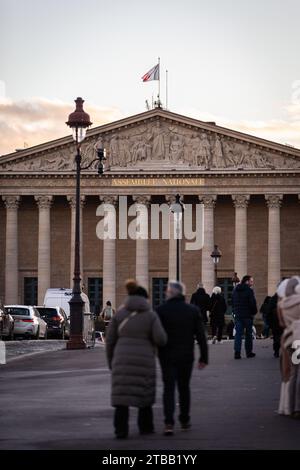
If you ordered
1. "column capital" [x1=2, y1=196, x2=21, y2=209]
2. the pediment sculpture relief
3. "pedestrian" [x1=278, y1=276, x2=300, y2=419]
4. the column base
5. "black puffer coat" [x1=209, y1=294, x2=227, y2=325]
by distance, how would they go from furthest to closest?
"column capital" [x1=2, y1=196, x2=21, y2=209]
the pediment sculpture relief
"black puffer coat" [x1=209, y1=294, x2=227, y2=325]
the column base
"pedestrian" [x1=278, y1=276, x2=300, y2=419]

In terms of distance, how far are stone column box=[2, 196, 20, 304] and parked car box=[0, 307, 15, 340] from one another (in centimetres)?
4518

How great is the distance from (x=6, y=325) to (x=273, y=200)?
48961 mm

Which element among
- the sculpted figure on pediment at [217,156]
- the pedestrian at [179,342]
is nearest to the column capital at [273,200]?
the sculpted figure on pediment at [217,156]

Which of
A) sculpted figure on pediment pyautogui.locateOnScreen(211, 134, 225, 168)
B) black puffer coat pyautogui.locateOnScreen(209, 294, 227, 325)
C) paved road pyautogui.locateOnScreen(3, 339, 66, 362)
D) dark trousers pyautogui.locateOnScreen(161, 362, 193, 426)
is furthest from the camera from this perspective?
sculpted figure on pediment pyautogui.locateOnScreen(211, 134, 225, 168)

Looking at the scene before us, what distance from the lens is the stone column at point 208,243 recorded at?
98.3 meters

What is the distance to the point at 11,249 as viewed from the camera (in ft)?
328

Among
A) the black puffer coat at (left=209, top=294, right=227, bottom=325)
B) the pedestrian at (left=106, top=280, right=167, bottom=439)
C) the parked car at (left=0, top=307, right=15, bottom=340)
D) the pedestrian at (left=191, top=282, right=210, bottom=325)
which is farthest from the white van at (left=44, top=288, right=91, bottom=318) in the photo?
the pedestrian at (left=106, top=280, right=167, bottom=439)

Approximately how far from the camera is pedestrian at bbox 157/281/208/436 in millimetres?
18641

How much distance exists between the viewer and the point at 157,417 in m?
20.9

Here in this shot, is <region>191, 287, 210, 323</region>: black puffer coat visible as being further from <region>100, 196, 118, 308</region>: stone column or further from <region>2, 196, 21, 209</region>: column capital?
<region>2, 196, 21, 209</region>: column capital

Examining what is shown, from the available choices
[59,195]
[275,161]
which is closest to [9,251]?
[59,195]

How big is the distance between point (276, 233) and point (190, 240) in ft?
21.2

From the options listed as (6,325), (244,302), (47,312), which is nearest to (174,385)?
(244,302)

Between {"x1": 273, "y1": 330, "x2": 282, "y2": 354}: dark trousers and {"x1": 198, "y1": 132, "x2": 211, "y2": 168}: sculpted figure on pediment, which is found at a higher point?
{"x1": 198, "y1": 132, "x2": 211, "y2": 168}: sculpted figure on pediment
